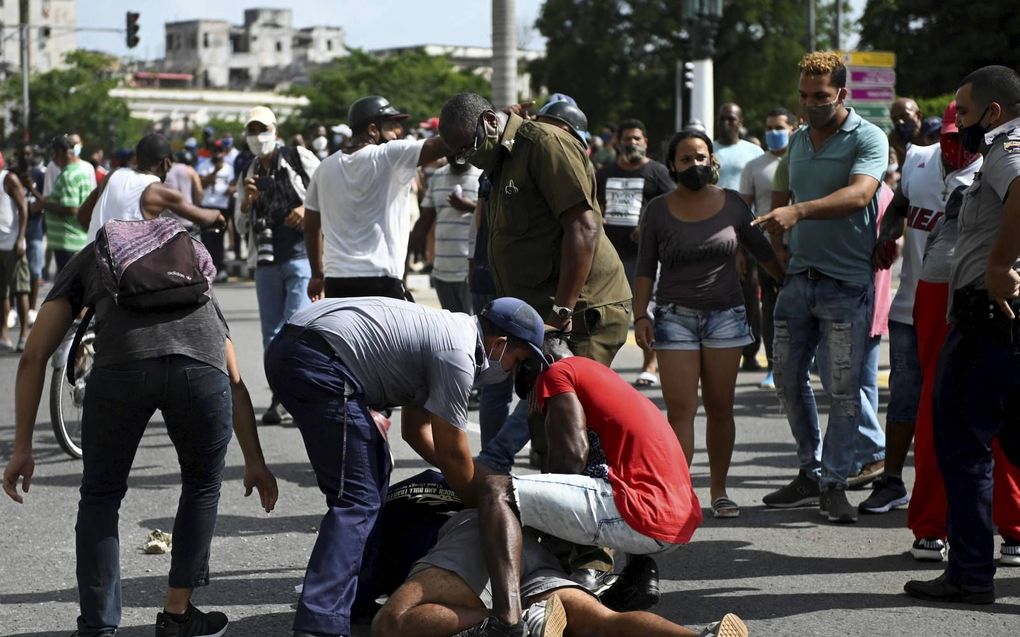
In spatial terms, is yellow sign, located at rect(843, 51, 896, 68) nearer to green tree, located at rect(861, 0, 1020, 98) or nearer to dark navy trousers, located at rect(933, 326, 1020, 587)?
dark navy trousers, located at rect(933, 326, 1020, 587)

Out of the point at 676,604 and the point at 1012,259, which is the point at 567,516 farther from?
the point at 1012,259

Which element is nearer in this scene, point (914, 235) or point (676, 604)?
point (676, 604)

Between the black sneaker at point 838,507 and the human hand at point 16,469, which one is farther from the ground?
the human hand at point 16,469

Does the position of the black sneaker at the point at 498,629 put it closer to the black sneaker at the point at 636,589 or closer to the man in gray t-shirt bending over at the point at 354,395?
the man in gray t-shirt bending over at the point at 354,395

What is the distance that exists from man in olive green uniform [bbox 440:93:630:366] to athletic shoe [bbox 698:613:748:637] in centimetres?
208

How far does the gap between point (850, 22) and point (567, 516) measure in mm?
59575

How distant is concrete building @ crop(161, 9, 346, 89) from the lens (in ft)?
545

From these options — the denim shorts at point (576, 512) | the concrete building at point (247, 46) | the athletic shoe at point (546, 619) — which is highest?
the concrete building at point (247, 46)

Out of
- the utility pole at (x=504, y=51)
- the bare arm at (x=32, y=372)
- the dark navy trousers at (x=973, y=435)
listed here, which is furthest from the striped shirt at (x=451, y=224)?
the utility pole at (x=504, y=51)

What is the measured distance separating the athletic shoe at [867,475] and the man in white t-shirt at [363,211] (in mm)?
2726

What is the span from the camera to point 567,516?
5.22m

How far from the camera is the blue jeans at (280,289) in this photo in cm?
996

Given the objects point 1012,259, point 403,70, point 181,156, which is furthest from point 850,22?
point 1012,259

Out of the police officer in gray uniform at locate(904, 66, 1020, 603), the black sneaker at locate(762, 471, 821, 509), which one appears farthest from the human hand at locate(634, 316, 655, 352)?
the police officer in gray uniform at locate(904, 66, 1020, 603)
